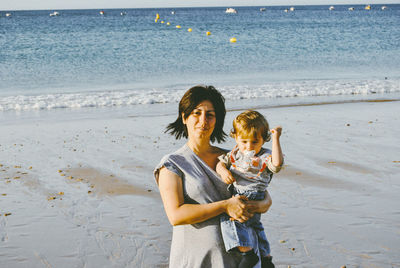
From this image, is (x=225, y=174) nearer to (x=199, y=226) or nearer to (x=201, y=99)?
(x=199, y=226)

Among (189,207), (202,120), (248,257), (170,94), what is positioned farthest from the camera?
(170,94)

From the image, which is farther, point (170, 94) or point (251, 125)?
point (170, 94)

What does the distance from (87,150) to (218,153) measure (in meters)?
5.89

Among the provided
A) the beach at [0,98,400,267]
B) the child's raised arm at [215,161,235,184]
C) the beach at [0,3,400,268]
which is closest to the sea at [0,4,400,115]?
the beach at [0,3,400,268]

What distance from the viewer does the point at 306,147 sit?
823 cm

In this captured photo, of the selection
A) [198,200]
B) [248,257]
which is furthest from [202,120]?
[248,257]

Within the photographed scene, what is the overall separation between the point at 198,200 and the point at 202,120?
1.50ft

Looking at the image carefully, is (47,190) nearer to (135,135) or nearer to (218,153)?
(135,135)

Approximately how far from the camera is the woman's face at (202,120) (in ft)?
8.80

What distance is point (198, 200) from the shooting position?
2.49 metres

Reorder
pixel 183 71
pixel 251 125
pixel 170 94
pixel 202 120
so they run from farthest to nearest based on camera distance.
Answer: pixel 183 71 < pixel 170 94 < pixel 251 125 < pixel 202 120

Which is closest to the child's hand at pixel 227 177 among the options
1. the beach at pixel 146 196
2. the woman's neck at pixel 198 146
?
the woman's neck at pixel 198 146

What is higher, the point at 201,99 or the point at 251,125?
the point at 201,99

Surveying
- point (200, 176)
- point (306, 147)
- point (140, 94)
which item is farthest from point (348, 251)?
point (140, 94)
